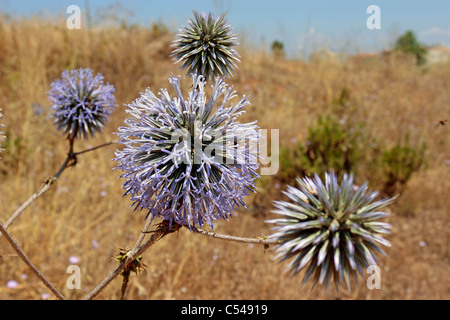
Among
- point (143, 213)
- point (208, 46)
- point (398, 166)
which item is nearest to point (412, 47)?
point (398, 166)

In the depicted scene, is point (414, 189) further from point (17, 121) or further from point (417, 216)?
point (17, 121)

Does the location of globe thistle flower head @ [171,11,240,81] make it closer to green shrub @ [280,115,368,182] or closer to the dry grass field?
the dry grass field

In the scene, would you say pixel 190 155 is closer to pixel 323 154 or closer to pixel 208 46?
pixel 208 46

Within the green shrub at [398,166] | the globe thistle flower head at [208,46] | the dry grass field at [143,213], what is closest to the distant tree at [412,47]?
the dry grass field at [143,213]

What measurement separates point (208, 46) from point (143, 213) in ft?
11.5

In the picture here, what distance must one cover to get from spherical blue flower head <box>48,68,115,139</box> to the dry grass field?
3.07 ft

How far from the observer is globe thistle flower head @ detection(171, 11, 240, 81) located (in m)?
A: 1.55

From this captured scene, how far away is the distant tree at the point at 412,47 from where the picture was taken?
13.2m

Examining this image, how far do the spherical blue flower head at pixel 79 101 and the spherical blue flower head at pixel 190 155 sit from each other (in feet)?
2.96

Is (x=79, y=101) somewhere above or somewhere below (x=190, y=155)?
above

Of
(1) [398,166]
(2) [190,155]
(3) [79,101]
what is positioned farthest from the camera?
(1) [398,166]

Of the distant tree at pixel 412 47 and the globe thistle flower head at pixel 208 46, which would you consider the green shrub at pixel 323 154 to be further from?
the distant tree at pixel 412 47

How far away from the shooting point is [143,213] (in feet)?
15.3
